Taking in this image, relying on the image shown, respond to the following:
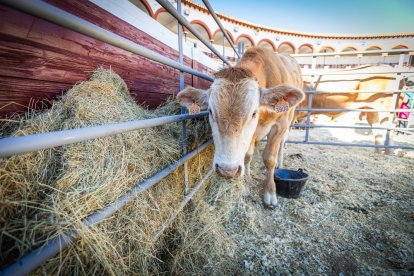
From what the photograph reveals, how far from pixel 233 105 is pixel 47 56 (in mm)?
1295

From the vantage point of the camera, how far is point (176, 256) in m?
1.39

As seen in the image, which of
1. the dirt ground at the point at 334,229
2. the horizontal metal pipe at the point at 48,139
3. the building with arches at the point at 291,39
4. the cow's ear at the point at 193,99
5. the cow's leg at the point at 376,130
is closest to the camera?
the horizontal metal pipe at the point at 48,139

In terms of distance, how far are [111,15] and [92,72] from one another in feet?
1.97

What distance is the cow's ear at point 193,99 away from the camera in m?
1.81

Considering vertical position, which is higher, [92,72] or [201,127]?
[92,72]

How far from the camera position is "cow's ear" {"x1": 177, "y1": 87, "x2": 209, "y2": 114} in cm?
181

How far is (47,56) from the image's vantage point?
1.25 m

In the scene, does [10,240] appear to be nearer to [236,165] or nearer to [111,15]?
[236,165]

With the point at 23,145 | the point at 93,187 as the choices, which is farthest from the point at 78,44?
the point at 23,145

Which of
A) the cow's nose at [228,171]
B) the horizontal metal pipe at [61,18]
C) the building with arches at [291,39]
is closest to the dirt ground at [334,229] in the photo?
the cow's nose at [228,171]

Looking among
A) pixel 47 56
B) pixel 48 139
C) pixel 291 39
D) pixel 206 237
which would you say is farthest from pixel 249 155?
pixel 291 39

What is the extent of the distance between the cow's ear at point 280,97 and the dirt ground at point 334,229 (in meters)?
1.14

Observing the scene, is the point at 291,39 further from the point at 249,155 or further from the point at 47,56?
the point at 47,56

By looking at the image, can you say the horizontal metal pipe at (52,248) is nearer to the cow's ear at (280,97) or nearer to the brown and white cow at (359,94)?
the cow's ear at (280,97)
